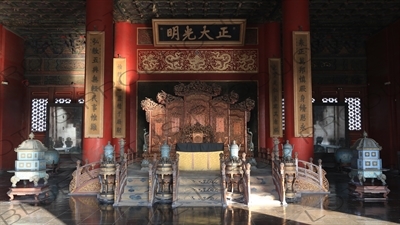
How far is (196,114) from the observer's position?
11117 mm

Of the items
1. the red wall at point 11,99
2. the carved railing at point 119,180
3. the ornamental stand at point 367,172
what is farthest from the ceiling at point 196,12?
the carved railing at point 119,180

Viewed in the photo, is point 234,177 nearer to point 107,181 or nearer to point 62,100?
point 107,181

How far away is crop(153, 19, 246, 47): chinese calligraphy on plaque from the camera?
11070 mm

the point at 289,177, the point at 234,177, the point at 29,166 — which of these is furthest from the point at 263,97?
the point at 29,166

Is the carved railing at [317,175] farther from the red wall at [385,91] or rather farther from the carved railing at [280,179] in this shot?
the red wall at [385,91]

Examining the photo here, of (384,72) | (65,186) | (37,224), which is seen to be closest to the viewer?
(37,224)

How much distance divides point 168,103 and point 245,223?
20.9ft

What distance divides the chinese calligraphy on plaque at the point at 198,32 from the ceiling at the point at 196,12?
0.95ft

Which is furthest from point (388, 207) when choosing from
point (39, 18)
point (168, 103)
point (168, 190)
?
point (39, 18)

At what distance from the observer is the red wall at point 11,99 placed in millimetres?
12070

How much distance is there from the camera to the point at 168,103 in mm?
11141

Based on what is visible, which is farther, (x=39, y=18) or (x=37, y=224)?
(x=39, y=18)

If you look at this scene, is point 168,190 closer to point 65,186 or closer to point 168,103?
point 65,186

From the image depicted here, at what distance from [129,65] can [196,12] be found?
264 centimetres
